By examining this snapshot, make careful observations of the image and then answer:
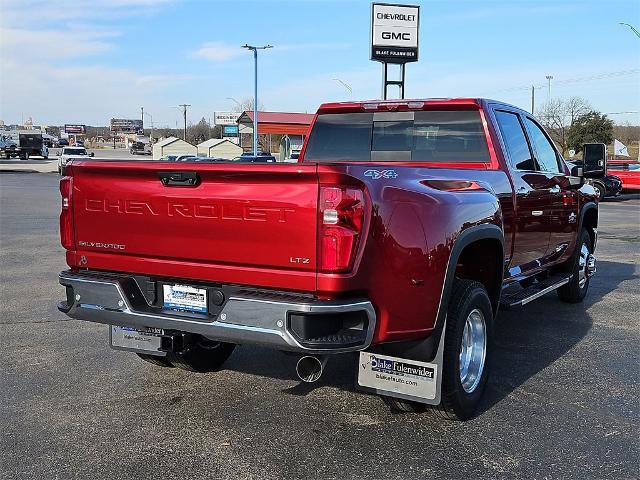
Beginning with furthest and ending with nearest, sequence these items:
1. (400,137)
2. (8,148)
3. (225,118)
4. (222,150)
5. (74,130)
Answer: (74,130) < (225,118) < (222,150) < (8,148) < (400,137)

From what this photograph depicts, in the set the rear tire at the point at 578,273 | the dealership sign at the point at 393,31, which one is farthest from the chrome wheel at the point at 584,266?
the dealership sign at the point at 393,31

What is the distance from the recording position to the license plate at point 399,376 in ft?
12.6

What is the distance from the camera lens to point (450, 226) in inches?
155

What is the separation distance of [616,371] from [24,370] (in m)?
4.62

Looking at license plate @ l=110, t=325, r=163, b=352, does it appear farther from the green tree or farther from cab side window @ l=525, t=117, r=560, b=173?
the green tree

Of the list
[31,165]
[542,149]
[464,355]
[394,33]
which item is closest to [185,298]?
[464,355]

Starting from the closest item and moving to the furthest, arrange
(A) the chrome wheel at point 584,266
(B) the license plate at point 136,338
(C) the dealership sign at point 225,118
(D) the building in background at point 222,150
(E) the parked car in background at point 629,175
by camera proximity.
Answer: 1. (B) the license plate at point 136,338
2. (A) the chrome wheel at point 584,266
3. (E) the parked car in background at point 629,175
4. (D) the building in background at point 222,150
5. (C) the dealership sign at point 225,118

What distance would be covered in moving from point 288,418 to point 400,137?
104 inches

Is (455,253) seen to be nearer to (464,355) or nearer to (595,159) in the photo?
(464,355)

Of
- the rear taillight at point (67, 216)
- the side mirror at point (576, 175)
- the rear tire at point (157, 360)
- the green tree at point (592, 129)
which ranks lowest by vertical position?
the rear tire at point (157, 360)

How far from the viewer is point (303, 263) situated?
3.34 meters

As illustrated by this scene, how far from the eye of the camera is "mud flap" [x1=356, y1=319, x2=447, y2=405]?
3.84 metres

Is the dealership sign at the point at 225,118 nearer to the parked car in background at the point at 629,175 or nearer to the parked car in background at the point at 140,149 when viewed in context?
the parked car in background at the point at 140,149

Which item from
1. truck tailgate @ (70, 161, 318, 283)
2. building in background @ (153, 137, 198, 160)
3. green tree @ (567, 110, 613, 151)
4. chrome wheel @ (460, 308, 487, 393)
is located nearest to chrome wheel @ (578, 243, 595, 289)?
chrome wheel @ (460, 308, 487, 393)
